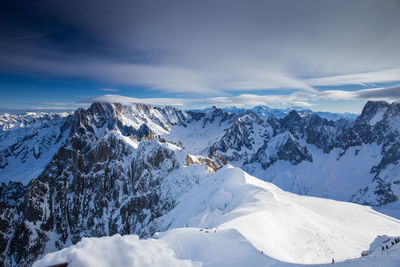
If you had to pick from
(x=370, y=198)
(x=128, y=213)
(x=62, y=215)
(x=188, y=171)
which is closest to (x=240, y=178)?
(x=188, y=171)

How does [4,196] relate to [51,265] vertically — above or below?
below

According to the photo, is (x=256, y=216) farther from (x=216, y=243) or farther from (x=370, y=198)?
(x=370, y=198)

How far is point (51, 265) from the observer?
20.7 feet

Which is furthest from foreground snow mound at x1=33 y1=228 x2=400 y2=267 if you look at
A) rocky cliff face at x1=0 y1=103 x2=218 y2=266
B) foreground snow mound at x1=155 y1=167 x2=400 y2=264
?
rocky cliff face at x1=0 y1=103 x2=218 y2=266

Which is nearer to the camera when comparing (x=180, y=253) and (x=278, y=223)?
(x=180, y=253)

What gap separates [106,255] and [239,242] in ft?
30.8

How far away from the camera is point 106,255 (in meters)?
7.09

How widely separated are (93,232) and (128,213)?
25.3m

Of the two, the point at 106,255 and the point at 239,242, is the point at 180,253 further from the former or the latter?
the point at 106,255

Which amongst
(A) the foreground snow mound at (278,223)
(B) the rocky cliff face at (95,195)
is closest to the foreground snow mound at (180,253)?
(A) the foreground snow mound at (278,223)

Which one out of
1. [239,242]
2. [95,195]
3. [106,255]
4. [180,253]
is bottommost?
[95,195]

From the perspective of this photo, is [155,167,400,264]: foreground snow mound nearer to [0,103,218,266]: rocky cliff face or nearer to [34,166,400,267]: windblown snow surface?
[34,166,400,267]: windblown snow surface

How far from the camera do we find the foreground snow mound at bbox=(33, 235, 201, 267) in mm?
6344

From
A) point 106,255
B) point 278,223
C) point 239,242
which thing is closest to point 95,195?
point 278,223
